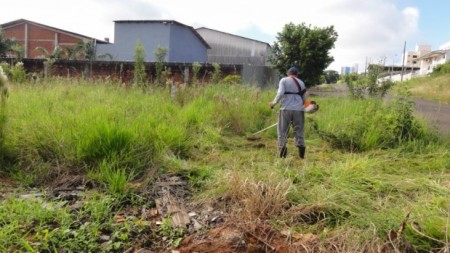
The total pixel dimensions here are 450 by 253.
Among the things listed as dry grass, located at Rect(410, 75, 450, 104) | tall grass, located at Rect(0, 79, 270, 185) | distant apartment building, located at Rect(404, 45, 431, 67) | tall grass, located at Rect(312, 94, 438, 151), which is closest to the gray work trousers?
tall grass, located at Rect(312, 94, 438, 151)

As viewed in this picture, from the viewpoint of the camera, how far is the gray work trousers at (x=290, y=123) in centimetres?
579

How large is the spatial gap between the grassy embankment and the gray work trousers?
1.14ft

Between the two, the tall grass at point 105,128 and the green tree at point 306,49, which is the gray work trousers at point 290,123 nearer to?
the tall grass at point 105,128

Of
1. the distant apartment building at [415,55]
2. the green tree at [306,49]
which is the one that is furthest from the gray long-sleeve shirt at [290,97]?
the distant apartment building at [415,55]

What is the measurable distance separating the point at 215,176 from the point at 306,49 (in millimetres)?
15776

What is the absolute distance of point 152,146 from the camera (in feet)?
13.9

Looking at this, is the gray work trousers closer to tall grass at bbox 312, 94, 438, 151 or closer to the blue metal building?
tall grass at bbox 312, 94, 438, 151

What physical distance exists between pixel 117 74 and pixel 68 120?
10.2 meters

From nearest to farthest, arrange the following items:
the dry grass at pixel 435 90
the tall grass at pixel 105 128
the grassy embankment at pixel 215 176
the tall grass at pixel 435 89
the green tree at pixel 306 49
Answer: the grassy embankment at pixel 215 176
the tall grass at pixel 105 128
the green tree at pixel 306 49
the tall grass at pixel 435 89
the dry grass at pixel 435 90

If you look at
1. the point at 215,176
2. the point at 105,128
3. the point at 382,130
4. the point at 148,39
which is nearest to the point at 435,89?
the point at 148,39

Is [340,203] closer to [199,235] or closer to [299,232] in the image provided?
[299,232]

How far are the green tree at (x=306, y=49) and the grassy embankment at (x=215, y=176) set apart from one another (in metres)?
12.3

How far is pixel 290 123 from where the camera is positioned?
233 inches

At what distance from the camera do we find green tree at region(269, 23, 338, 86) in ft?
60.2
